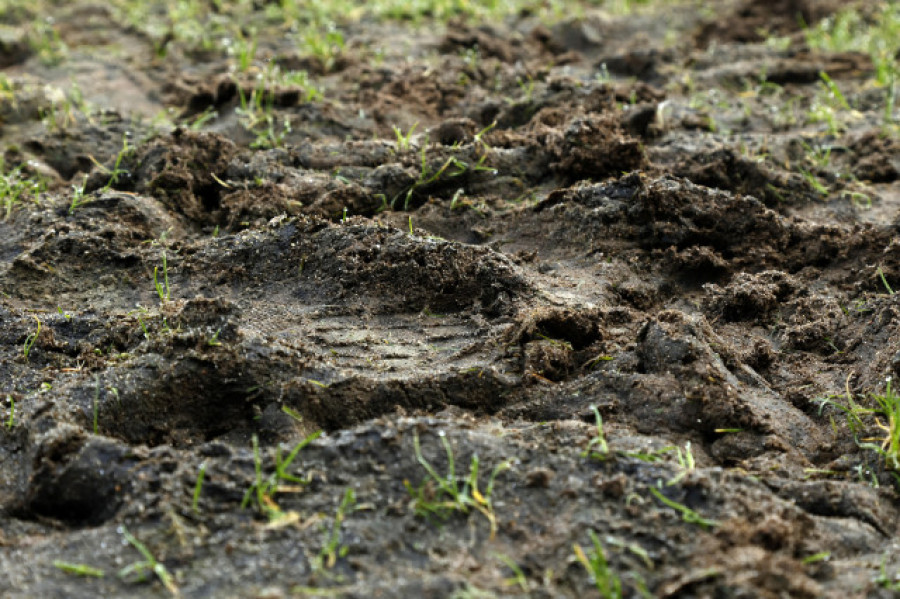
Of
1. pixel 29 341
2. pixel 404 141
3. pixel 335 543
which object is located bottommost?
pixel 29 341

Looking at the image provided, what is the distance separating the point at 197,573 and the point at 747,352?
183 centimetres

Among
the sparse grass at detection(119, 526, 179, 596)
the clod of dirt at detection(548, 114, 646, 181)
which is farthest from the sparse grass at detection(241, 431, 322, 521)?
the clod of dirt at detection(548, 114, 646, 181)

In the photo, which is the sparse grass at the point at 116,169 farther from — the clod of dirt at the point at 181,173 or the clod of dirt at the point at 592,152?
the clod of dirt at the point at 592,152

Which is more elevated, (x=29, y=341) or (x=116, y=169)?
(x=116, y=169)

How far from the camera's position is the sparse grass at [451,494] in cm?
219

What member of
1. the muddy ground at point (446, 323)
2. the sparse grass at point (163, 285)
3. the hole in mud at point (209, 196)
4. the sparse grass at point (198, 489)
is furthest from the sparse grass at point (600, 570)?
the hole in mud at point (209, 196)

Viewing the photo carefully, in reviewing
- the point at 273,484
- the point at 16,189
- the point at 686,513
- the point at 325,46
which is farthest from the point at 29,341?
the point at 325,46

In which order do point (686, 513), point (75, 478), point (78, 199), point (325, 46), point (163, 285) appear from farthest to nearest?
point (325, 46), point (78, 199), point (163, 285), point (75, 478), point (686, 513)

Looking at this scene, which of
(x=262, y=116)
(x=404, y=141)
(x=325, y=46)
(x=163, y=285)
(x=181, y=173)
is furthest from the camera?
(x=325, y=46)

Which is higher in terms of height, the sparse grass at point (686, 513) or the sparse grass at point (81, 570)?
the sparse grass at point (686, 513)

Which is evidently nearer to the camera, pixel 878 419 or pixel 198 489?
pixel 198 489

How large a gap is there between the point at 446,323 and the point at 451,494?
2.98ft

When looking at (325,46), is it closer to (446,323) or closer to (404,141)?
(404,141)

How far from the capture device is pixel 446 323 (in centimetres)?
304
